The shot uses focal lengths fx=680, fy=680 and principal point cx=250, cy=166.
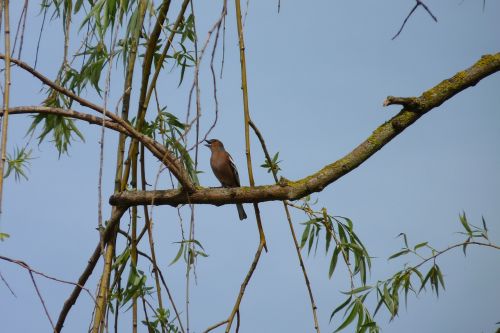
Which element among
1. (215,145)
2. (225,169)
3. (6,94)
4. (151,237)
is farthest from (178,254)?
(215,145)

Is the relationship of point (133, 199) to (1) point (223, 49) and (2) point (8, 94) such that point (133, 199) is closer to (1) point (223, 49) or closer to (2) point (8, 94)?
(1) point (223, 49)

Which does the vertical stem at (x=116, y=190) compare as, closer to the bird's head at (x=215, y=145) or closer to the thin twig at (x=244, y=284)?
the thin twig at (x=244, y=284)

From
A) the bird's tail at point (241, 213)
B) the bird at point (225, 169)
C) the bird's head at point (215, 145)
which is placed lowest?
the bird's tail at point (241, 213)

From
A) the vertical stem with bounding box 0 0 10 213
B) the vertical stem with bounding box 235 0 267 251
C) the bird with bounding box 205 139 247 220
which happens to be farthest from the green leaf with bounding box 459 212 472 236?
the bird with bounding box 205 139 247 220

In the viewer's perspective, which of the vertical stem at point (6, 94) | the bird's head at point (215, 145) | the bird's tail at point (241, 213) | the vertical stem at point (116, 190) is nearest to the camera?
the vertical stem at point (6, 94)

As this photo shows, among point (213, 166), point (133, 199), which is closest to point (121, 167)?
point (133, 199)

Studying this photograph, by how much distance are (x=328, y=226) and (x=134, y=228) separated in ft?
2.75

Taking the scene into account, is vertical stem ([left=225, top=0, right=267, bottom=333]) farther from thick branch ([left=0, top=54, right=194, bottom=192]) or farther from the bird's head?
the bird's head

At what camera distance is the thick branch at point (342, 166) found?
8.61 ft

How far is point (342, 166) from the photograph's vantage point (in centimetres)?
262

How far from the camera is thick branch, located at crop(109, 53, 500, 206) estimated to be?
8.61ft

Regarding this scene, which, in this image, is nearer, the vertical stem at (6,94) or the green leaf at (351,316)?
the vertical stem at (6,94)

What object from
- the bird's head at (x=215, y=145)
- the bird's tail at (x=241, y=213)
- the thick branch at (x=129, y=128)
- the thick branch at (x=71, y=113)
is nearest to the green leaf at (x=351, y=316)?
the thick branch at (x=129, y=128)

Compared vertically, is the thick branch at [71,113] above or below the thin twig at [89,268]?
above
